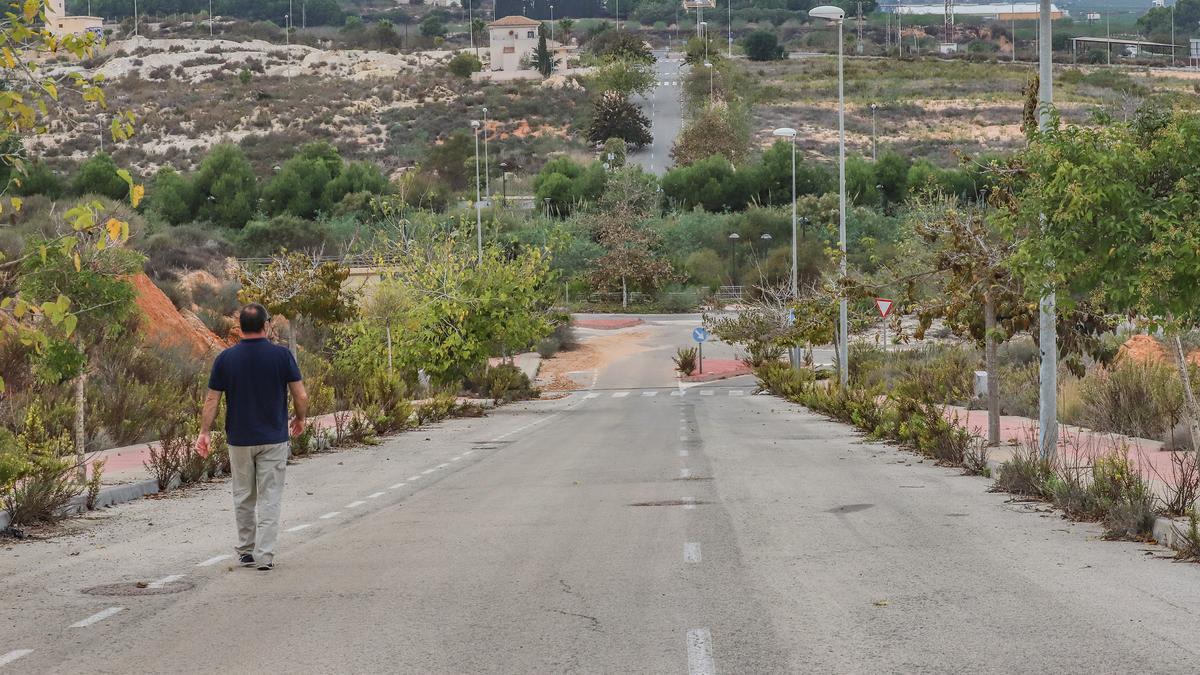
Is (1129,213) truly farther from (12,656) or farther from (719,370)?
(719,370)

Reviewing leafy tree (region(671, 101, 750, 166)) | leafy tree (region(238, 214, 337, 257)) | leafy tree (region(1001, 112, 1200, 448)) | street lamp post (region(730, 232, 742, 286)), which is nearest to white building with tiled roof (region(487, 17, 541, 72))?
leafy tree (region(671, 101, 750, 166))

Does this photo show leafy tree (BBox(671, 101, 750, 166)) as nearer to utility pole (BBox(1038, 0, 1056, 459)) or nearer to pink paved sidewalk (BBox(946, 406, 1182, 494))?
pink paved sidewalk (BBox(946, 406, 1182, 494))

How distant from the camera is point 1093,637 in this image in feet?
28.4

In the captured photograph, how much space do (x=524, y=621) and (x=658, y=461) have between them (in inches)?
552

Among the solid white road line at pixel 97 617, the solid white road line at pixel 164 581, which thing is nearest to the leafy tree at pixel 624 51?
the solid white road line at pixel 164 581

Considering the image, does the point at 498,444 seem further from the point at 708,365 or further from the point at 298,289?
the point at 708,365

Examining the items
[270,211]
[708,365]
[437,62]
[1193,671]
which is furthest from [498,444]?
[437,62]

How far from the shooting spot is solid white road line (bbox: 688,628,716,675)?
7.86m

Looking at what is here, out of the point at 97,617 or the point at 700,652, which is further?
the point at 97,617

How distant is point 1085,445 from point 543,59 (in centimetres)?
15364

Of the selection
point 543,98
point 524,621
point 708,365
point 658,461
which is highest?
point 543,98

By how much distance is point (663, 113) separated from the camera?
158 meters

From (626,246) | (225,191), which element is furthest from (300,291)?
(225,191)

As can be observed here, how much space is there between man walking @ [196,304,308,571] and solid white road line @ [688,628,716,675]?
13.6 ft
